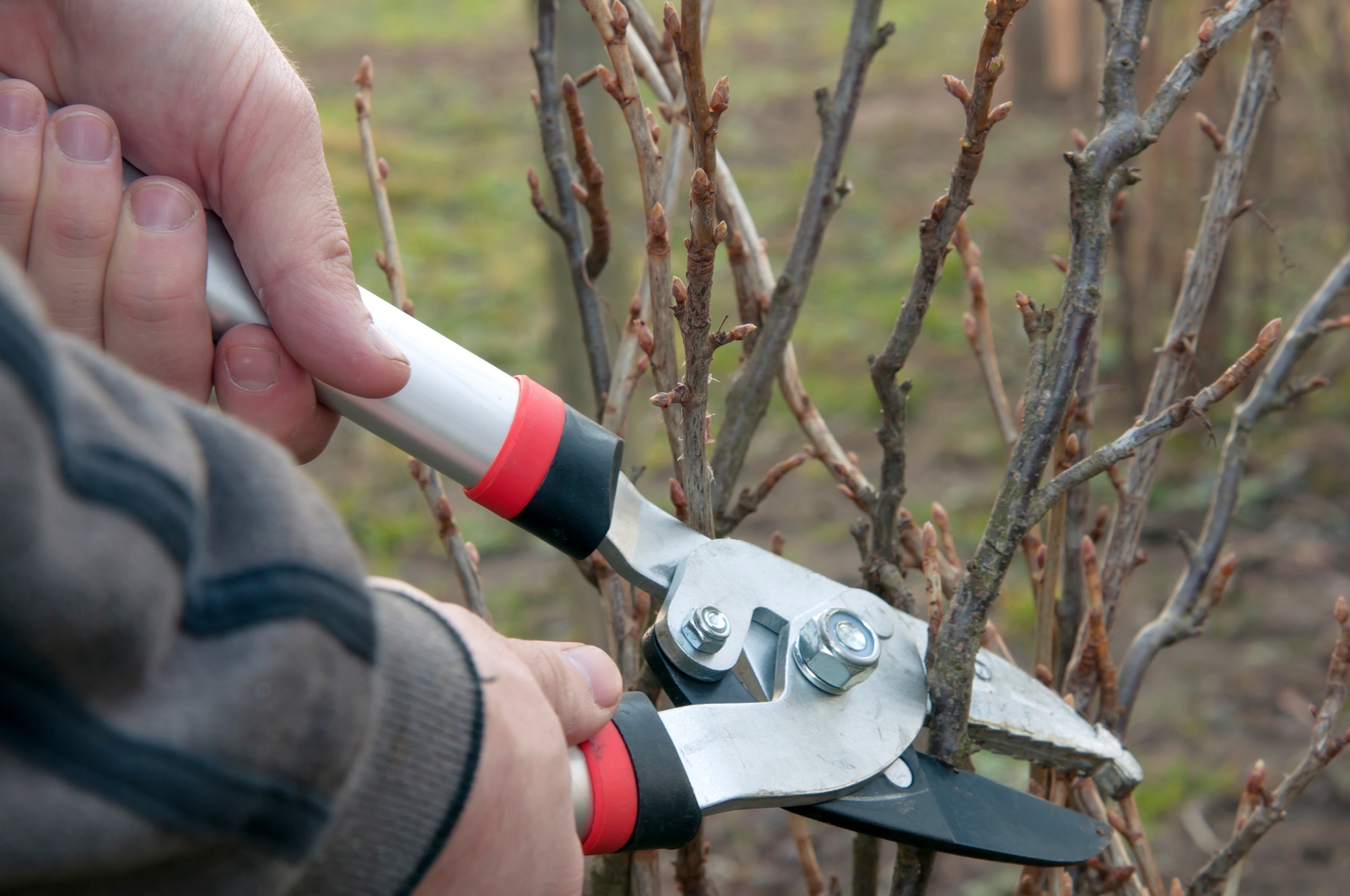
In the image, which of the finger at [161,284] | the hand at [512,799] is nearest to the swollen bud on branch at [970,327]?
the hand at [512,799]

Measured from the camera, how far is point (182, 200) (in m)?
1.32

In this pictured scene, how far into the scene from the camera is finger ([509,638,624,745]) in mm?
928

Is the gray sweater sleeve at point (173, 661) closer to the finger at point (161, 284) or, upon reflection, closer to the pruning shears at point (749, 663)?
the pruning shears at point (749, 663)

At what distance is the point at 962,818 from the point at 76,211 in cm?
120

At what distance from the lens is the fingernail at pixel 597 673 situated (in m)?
0.97

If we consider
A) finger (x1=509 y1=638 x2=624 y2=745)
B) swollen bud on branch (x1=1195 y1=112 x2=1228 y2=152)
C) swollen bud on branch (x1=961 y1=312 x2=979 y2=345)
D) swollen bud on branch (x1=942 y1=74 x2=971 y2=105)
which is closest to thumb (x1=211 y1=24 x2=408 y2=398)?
finger (x1=509 y1=638 x2=624 y2=745)

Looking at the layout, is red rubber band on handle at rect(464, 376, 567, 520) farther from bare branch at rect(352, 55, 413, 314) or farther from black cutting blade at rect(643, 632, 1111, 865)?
bare branch at rect(352, 55, 413, 314)

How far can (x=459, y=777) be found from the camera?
30.2 inches

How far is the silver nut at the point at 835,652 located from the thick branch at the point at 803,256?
1.03ft

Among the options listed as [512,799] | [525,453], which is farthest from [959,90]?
[512,799]

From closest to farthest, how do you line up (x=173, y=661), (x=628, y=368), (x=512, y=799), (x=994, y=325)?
1. (x=173, y=661)
2. (x=512, y=799)
3. (x=628, y=368)
4. (x=994, y=325)

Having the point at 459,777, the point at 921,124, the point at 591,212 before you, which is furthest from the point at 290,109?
the point at 921,124

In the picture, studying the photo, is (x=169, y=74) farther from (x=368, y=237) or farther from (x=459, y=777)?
(x=368, y=237)

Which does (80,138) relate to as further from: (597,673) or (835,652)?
(835,652)
